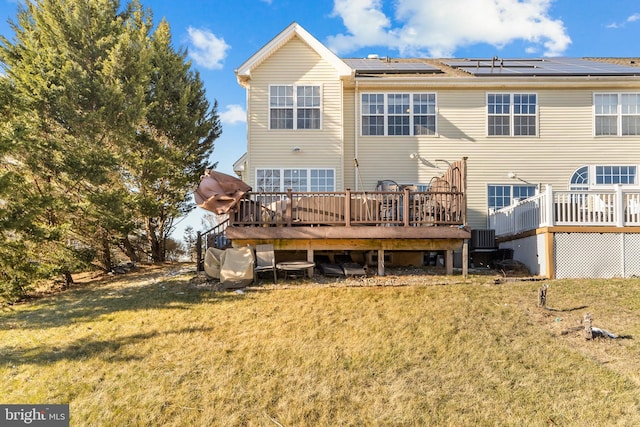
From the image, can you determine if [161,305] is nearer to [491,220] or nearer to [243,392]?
[243,392]

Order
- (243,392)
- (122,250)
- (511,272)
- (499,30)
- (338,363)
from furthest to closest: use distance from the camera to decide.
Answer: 1. (122,250)
2. (499,30)
3. (511,272)
4. (338,363)
5. (243,392)

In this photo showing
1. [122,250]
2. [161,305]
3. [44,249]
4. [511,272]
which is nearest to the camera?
[161,305]

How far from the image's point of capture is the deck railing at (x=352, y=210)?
10125 millimetres

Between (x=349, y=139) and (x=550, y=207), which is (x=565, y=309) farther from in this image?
(x=349, y=139)

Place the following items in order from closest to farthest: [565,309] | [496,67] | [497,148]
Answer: [565,309]
[497,148]
[496,67]

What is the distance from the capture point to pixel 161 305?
897 centimetres

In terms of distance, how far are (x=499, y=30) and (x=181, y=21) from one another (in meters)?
12.8

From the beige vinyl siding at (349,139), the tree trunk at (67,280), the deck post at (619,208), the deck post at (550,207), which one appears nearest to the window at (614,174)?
the deck post at (619,208)

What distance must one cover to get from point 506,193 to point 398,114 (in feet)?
14.7

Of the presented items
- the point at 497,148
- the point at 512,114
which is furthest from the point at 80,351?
the point at 512,114

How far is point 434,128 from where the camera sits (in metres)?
14.5

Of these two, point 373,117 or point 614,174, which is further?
point 373,117

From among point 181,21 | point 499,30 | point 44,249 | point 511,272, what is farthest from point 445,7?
point 44,249

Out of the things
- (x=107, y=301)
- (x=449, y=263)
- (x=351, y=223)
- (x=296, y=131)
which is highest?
(x=296, y=131)
